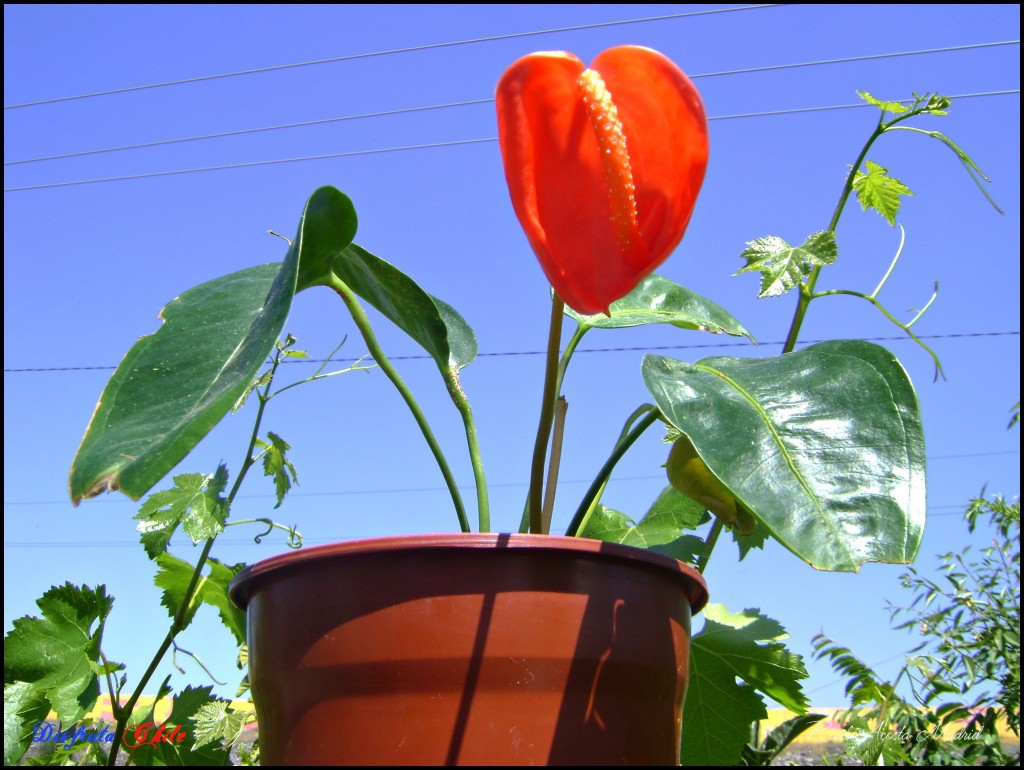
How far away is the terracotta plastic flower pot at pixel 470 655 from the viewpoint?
0.50m

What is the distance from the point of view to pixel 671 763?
561mm

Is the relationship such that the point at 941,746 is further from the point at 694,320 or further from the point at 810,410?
the point at 810,410

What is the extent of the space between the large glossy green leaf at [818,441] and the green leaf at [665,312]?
22 cm

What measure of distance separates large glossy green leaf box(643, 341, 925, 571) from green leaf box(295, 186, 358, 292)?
0.22m

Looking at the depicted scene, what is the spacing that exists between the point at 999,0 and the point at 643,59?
2.06 ft

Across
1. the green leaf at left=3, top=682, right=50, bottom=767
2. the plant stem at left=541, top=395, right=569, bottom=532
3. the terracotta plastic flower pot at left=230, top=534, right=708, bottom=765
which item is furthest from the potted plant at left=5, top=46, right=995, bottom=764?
the green leaf at left=3, top=682, right=50, bottom=767

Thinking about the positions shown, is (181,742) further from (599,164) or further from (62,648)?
(599,164)

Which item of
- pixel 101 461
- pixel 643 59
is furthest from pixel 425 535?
pixel 643 59

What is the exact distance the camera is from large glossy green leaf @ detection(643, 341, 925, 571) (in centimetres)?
45

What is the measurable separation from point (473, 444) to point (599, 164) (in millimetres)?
261

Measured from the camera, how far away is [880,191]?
0.92 meters

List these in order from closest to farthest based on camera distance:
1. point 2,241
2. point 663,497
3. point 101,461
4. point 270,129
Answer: point 101,461 < point 2,241 < point 663,497 < point 270,129

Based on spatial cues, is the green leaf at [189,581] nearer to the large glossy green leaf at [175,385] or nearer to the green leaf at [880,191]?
the large glossy green leaf at [175,385]

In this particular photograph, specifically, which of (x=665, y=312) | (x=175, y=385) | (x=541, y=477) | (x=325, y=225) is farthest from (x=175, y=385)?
(x=665, y=312)
